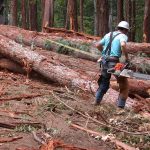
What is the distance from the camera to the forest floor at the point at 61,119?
22.7 feet

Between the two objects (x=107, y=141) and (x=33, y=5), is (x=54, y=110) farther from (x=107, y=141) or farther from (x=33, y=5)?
(x=33, y=5)

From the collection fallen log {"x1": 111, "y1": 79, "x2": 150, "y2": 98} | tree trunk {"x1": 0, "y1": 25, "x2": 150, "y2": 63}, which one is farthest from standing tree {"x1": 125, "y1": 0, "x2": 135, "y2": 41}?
fallen log {"x1": 111, "y1": 79, "x2": 150, "y2": 98}

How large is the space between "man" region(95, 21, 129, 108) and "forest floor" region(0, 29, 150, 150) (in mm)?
353

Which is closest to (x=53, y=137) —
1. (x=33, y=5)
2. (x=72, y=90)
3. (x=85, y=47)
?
(x=72, y=90)

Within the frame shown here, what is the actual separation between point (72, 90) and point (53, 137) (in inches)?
171

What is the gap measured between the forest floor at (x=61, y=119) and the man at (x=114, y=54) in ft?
1.16

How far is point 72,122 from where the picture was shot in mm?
8125

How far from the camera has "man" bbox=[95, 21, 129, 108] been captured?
9.38 meters

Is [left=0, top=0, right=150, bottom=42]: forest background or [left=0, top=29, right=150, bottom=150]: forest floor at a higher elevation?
[left=0, top=0, right=150, bottom=42]: forest background

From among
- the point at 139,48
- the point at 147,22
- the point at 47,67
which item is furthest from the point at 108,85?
the point at 147,22

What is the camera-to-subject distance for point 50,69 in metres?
11.8

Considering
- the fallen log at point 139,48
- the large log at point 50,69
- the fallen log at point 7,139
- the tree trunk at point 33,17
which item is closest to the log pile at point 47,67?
the large log at point 50,69

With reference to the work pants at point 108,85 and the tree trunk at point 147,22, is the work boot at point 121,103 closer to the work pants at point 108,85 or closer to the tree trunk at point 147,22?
the work pants at point 108,85

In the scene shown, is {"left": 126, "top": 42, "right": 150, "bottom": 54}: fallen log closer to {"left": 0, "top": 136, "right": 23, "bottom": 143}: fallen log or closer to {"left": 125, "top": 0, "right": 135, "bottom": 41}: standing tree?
{"left": 0, "top": 136, "right": 23, "bottom": 143}: fallen log
